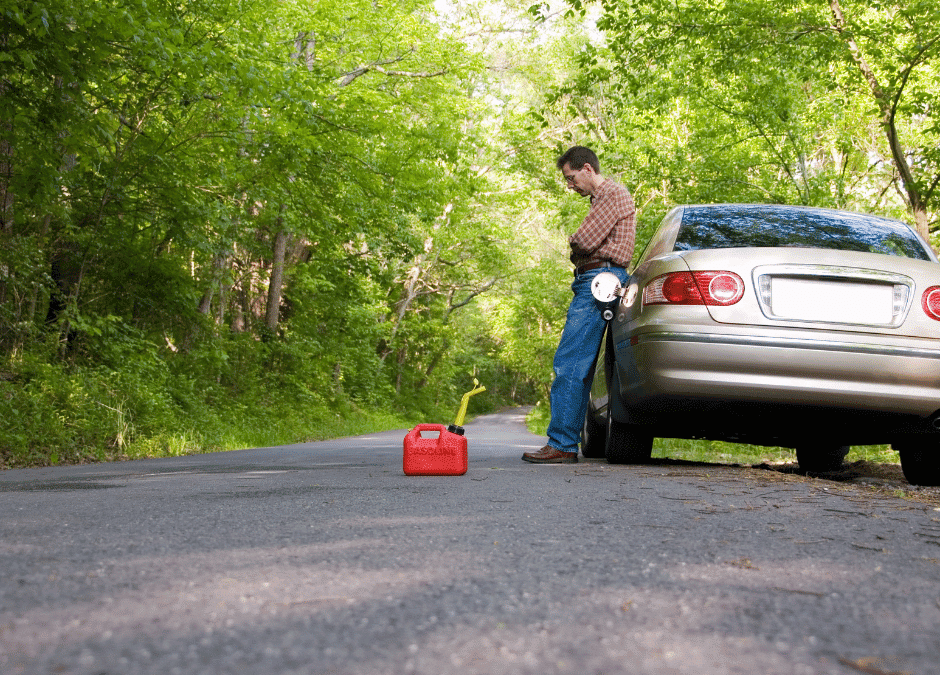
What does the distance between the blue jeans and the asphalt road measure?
2.12 metres

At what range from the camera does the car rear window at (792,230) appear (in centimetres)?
563

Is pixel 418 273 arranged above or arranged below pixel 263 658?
above

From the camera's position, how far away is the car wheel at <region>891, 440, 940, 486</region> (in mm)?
5771

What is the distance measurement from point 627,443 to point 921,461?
1.96 metres

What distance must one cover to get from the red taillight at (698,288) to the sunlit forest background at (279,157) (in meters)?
5.41

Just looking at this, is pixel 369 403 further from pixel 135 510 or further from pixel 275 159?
pixel 135 510

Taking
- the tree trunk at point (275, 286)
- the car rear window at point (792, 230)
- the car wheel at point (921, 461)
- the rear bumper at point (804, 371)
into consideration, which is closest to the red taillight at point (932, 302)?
the rear bumper at point (804, 371)

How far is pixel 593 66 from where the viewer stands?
14.6 meters

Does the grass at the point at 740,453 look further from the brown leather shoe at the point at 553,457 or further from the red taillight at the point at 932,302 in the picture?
the red taillight at the point at 932,302

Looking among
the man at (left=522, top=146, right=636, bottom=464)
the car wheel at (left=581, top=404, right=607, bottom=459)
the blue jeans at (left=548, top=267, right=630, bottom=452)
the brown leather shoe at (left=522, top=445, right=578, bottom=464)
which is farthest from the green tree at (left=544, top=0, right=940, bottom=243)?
the brown leather shoe at (left=522, top=445, right=578, bottom=464)

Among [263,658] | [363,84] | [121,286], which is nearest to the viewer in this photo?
[263,658]

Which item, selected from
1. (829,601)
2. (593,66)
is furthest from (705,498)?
(593,66)

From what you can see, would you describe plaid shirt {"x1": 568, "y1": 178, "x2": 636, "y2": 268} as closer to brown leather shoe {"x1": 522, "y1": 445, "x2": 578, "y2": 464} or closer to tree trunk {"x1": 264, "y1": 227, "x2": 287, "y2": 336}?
brown leather shoe {"x1": 522, "y1": 445, "x2": 578, "y2": 464}

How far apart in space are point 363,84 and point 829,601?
1929cm
